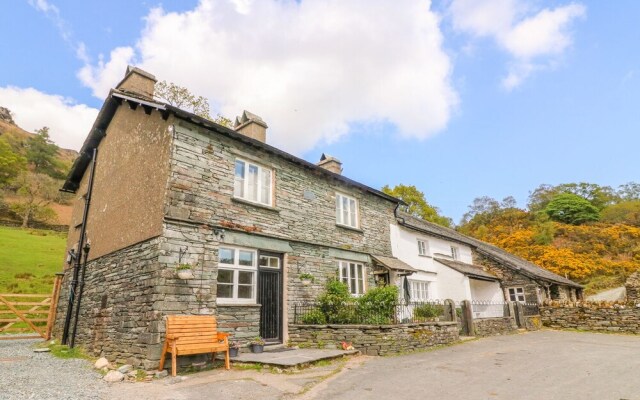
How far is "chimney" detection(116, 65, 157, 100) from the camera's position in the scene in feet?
41.3

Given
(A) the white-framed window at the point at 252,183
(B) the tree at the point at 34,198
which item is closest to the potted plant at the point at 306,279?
(A) the white-framed window at the point at 252,183

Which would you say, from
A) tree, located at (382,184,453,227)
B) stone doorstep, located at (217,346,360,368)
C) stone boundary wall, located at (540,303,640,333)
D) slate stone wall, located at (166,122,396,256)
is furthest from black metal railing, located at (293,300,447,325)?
tree, located at (382,184,453,227)

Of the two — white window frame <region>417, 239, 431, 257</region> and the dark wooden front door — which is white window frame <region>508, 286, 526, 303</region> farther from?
the dark wooden front door

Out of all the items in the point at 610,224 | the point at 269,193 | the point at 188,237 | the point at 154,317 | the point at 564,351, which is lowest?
the point at 564,351

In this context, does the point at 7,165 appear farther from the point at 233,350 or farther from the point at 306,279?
the point at 233,350

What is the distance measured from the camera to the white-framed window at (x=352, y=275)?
13.8 meters

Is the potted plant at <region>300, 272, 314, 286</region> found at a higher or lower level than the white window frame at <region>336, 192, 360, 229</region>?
lower

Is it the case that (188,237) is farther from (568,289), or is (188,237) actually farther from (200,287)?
(568,289)

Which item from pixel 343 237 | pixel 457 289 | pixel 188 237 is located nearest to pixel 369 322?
pixel 343 237

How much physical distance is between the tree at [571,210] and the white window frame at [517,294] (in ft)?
92.5

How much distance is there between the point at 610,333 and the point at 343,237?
43.1ft

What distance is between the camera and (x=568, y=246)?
36.6 metres

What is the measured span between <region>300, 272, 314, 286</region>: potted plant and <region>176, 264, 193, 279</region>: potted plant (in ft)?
13.2

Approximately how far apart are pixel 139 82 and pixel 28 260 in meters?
24.5
